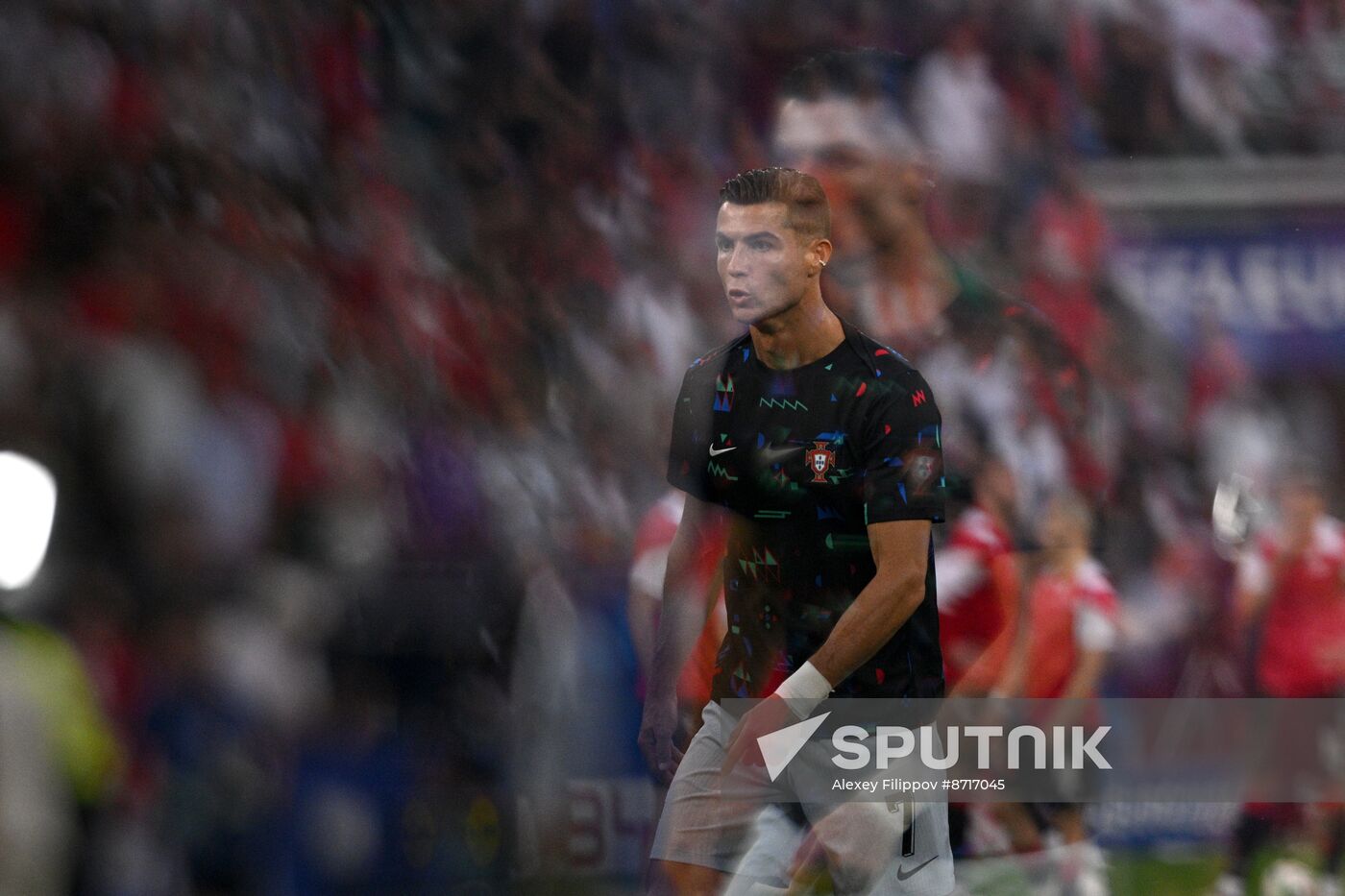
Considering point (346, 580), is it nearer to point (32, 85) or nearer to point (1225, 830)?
point (32, 85)

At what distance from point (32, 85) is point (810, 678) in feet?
5.05

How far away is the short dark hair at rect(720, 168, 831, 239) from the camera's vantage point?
2451 mm

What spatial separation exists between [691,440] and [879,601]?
1.25ft

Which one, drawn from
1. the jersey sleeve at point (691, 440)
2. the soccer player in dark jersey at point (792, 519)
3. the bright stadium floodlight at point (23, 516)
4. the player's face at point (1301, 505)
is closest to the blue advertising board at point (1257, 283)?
the player's face at point (1301, 505)

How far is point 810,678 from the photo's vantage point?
237 centimetres

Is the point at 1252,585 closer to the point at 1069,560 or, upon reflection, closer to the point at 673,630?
the point at 1069,560

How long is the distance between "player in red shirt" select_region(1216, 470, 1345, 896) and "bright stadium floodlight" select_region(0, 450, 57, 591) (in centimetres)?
182

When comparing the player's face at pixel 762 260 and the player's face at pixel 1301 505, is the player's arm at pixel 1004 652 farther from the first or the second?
the player's face at pixel 762 260

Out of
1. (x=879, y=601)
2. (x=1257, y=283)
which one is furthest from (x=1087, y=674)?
(x=1257, y=283)

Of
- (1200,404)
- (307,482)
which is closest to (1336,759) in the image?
(1200,404)

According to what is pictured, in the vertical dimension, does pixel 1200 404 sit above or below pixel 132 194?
below

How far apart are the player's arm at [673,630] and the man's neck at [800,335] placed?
0.82ft

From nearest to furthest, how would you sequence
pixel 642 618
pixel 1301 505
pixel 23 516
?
pixel 23 516 < pixel 1301 505 < pixel 642 618

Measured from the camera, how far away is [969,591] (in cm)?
254
